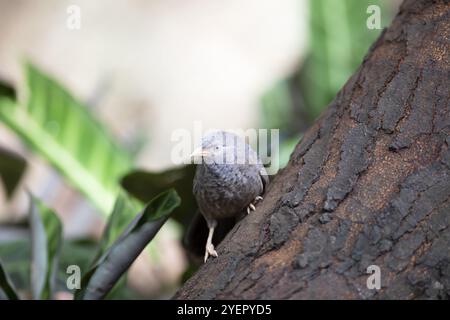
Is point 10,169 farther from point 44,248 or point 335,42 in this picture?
point 335,42

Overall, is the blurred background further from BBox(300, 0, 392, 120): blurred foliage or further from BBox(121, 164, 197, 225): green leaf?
BBox(121, 164, 197, 225): green leaf

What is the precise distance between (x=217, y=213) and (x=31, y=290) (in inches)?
31.3

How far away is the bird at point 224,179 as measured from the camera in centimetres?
213

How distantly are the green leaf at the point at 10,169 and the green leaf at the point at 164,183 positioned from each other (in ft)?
3.15

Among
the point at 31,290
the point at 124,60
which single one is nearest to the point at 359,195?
the point at 31,290

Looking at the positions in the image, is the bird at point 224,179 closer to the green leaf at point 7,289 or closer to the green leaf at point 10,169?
the green leaf at point 7,289

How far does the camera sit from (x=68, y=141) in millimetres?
3307

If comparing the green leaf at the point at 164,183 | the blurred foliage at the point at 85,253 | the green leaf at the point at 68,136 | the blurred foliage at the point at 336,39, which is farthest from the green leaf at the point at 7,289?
the blurred foliage at the point at 336,39

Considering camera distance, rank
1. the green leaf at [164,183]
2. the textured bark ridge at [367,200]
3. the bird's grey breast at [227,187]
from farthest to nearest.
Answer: the green leaf at [164,183]
the bird's grey breast at [227,187]
the textured bark ridge at [367,200]

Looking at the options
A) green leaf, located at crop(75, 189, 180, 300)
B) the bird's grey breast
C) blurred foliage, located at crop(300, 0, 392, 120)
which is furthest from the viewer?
blurred foliage, located at crop(300, 0, 392, 120)

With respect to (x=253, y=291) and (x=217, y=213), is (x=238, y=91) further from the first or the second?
(x=253, y=291)

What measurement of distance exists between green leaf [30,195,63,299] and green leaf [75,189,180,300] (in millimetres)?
295

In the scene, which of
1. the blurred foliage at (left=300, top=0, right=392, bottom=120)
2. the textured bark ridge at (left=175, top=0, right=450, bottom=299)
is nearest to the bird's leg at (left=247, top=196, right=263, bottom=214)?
the textured bark ridge at (left=175, top=0, right=450, bottom=299)

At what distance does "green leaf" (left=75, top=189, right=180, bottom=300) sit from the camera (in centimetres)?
200
